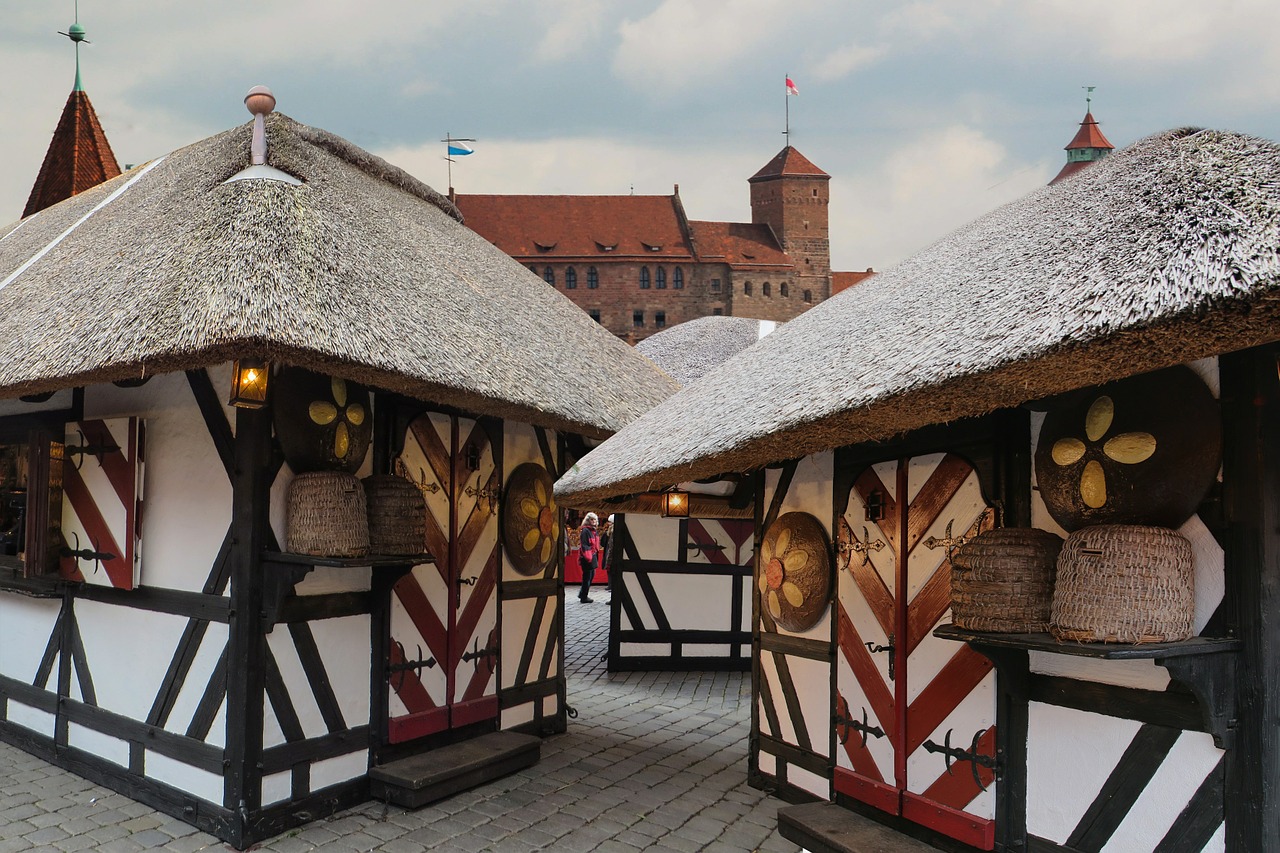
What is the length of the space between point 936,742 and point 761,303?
45.7 metres

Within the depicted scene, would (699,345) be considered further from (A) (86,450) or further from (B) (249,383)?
(B) (249,383)

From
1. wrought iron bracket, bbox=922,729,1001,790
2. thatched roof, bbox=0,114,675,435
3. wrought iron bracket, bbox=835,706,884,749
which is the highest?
thatched roof, bbox=0,114,675,435

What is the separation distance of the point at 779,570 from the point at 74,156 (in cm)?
1380

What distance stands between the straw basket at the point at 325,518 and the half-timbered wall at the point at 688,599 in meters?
4.70

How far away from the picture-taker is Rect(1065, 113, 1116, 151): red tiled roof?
3550 centimetres

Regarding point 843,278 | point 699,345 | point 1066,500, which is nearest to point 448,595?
point 1066,500

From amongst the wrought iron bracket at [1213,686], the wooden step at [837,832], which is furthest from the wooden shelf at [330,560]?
the wrought iron bracket at [1213,686]

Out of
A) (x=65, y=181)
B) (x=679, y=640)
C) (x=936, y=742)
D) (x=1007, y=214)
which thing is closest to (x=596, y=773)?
(x=936, y=742)

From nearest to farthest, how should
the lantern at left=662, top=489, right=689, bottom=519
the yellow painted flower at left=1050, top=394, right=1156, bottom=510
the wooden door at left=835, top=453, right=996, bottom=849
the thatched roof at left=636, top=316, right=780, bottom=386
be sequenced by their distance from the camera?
1. the yellow painted flower at left=1050, top=394, right=1156, bottom=510
2. the wooden door at left=835, top=453, right=996, bottom=849
3. the lantern at left=662, top=489, right=689, bottom=519
4. the thatched roof at left=636, top=316, right=780, bottom=386

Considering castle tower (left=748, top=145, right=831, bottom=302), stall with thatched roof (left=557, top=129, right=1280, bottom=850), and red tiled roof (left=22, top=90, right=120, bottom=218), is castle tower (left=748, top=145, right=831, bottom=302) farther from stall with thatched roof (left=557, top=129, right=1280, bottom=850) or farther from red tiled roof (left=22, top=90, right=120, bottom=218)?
stall with thatched roof (left=557, top=129, right=1280, bottom=850)

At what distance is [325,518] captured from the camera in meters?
4.46

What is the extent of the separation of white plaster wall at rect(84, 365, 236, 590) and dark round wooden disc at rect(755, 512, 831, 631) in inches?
119

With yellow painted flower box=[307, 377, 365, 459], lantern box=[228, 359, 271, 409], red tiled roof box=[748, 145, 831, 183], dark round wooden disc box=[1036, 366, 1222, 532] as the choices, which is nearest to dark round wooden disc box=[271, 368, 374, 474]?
yellow painted flower box=[307, 377, 365, 459]

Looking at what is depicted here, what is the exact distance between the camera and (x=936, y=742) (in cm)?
394
